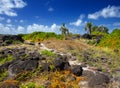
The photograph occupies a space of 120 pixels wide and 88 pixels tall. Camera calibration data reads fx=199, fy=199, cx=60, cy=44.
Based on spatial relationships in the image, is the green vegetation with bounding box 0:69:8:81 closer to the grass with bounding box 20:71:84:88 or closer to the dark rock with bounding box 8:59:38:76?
the dark rock with bounding box 8:59:38:76

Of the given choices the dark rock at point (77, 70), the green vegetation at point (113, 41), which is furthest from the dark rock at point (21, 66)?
the green vegetation at point (113, 41)

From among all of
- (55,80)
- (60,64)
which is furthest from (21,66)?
(55,80)

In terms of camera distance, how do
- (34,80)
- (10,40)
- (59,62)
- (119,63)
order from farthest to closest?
(10,40)
(119,63)
(59,62)
(34,80)

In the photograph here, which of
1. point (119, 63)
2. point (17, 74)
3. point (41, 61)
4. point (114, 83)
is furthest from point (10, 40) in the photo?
point (114, 83)

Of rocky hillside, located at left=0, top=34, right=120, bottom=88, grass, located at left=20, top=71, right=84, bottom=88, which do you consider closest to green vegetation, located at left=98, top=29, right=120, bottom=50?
rocky hillside, located at left=0, top=34, right=120, bottom=88

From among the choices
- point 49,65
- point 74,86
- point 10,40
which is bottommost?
point 74,86

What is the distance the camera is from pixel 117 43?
1487 inches

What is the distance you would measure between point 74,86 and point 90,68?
434 centimetres

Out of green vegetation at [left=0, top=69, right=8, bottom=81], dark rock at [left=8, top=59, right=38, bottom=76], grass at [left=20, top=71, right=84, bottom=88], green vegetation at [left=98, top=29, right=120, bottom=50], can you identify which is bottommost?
grass at [left=20, top=71, right=84, bottom=88]

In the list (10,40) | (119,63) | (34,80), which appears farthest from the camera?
(10,40)

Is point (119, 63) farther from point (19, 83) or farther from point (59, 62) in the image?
point (19, 83)

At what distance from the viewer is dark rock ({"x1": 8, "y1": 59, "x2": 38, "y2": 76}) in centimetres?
1758

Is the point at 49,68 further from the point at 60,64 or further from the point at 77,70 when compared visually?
the point at 77,70

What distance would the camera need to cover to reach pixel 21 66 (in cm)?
1812
